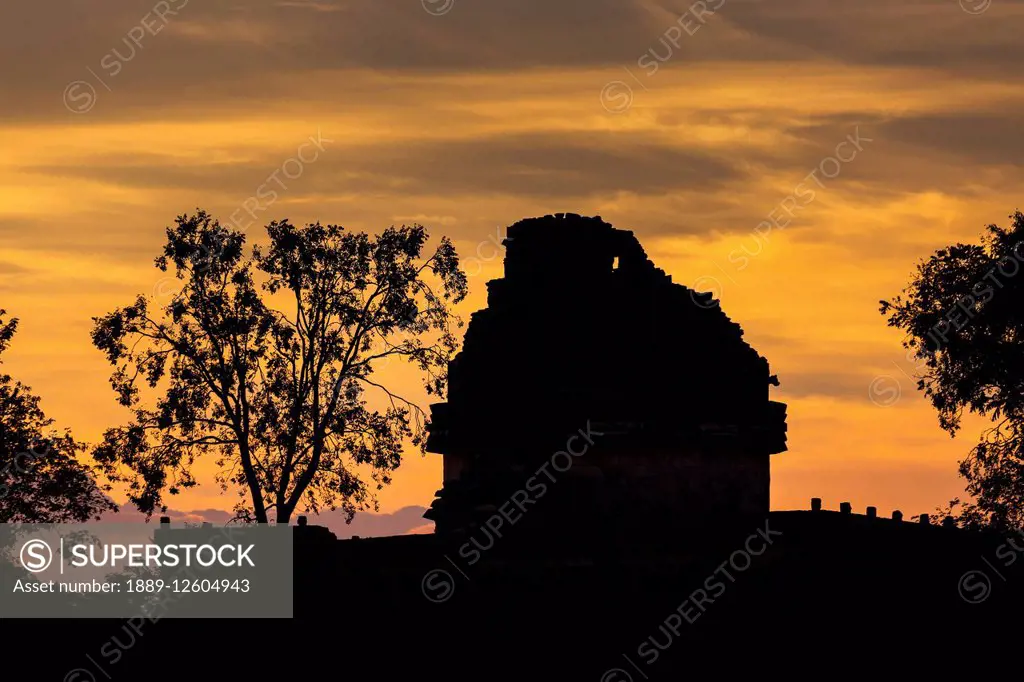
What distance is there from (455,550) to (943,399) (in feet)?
58.8

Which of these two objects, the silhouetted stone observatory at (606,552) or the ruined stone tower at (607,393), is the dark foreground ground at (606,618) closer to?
the silhouetted stone observatory at (606,552)

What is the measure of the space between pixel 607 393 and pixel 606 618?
5144 millimetres

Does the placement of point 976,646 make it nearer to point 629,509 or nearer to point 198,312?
point 629,509

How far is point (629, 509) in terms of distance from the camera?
31.0 meters

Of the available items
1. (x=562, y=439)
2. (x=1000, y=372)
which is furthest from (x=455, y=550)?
(x=1000, y=372)

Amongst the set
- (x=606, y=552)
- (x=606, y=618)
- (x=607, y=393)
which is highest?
(x=607, y=393)

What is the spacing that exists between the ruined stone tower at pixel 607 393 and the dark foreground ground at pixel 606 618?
39.5 inches

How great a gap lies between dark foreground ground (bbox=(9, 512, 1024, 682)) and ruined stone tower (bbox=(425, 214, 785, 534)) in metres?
1.00

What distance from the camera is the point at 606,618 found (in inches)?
1111

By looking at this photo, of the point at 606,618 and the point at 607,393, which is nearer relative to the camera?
the point at 606,618

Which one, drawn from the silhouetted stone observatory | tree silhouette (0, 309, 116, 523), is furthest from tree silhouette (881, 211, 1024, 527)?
tree silhouette (0, 309, 116, 523)

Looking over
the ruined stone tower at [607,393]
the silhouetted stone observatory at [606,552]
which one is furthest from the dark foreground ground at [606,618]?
the ruined stone tower at [607,393]

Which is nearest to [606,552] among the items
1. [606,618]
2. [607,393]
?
[606,618]

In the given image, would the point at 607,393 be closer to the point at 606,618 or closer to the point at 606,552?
the point at 606,552
